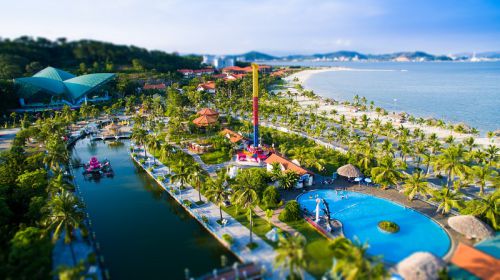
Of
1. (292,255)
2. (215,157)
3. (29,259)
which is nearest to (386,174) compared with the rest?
(292,255)

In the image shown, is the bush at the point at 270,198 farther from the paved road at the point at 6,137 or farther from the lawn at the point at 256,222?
the paved road at the point at 6,137

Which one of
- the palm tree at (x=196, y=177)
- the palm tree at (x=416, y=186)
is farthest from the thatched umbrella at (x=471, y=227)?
the palm tree at (x=196, y=177)

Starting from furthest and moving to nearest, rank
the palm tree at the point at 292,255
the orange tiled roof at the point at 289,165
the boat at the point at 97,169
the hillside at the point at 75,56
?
the hillside at the point at 75,56 < the boat at the point at 97,169 < the orange tiled roof at the point at 289,165 < the palm tree at the point at 292,255

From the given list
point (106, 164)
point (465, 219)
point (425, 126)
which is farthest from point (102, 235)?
point (425, 126)

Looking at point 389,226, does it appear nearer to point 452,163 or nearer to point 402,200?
point 402,200

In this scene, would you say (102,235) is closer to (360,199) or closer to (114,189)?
(114,189)

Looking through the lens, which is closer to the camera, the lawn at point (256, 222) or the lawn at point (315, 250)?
the lawn at point (315, 250)

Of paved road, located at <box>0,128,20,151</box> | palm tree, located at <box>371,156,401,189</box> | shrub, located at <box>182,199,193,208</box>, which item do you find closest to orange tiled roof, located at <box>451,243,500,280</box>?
palm tree, located at <box>371,156,401,189</box>
